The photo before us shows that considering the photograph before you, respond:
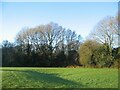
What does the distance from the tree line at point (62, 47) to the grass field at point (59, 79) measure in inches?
56.5

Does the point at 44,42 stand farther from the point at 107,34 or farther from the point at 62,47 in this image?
the point at 107,34

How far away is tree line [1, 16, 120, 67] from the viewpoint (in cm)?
1100

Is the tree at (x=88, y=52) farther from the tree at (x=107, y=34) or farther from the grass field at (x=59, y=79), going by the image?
the grass field at (x=59, y=79)

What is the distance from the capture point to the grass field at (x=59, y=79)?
7133 millimetres

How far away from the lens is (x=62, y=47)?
12180mm

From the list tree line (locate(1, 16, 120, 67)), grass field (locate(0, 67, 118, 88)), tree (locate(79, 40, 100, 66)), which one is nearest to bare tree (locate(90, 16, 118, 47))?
tree line (locate(1, 16, 120, 67))

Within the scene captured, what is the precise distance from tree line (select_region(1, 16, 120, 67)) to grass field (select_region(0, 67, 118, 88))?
1.43m

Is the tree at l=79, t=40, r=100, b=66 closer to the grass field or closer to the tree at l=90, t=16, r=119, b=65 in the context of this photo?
the tree at l=90, t=16, r=119, b=65

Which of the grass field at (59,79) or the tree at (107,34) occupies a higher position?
the tree at (107,34)

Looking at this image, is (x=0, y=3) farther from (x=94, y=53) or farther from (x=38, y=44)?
(x=94, y=53)

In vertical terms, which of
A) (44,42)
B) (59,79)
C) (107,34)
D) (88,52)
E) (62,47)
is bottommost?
(59,79)

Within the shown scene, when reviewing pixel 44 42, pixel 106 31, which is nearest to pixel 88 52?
pixel 106 31

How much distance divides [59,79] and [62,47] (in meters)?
3.69

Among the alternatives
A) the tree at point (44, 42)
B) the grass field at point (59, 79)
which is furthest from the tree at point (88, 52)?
the grass field at point (59, 79)
